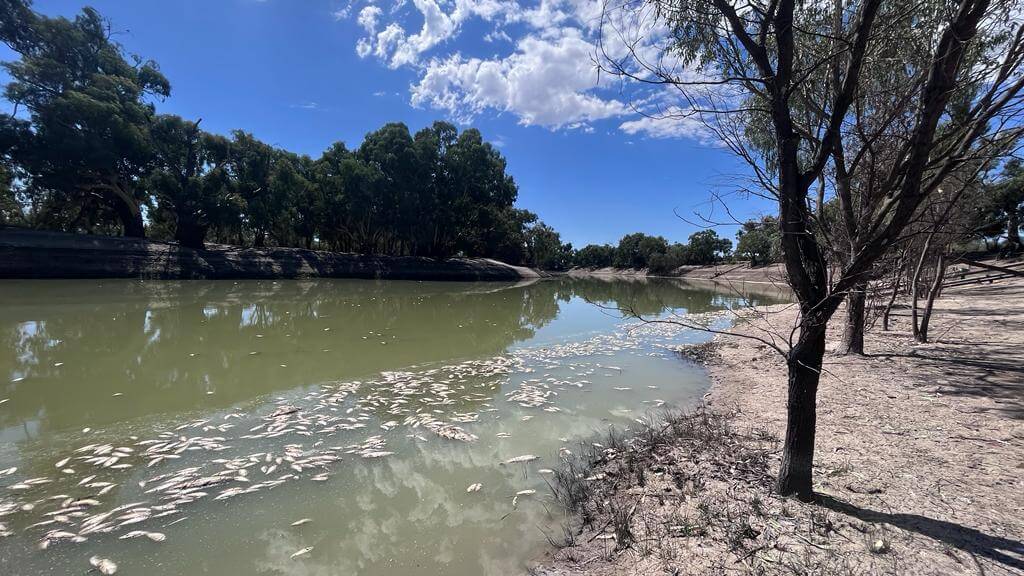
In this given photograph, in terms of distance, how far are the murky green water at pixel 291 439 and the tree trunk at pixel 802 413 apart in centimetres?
163

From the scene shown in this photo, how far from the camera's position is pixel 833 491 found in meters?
3.26

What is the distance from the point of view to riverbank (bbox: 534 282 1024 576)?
250 cm

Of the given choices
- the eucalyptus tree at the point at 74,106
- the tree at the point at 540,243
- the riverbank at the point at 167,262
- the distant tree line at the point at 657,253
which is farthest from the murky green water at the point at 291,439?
the tree at the point at 540,243

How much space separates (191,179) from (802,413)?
37.7m

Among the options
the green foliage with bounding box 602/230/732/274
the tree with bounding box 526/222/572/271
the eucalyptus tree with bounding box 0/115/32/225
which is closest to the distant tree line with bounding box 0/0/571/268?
the eucalyptus tree with bounding box 0/115/32/225

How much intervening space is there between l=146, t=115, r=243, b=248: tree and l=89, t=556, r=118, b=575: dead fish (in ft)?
112

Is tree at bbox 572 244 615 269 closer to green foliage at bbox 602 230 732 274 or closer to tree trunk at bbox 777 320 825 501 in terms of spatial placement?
green foliage at bbox 602 230 732 274

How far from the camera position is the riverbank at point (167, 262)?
2180 cm

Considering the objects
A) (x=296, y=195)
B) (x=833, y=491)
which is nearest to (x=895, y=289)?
(x=833, y=491)

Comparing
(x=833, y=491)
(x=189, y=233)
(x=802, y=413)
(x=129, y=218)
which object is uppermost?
(x=129, y=218)

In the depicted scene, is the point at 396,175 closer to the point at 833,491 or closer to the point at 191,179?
the point at 191,179

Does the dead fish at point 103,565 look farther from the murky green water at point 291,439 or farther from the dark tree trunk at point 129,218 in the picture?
the dark tree trunk at point 129,218

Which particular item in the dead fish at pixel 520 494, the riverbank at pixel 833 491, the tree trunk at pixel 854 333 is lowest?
the dead fish at pixel 520 494

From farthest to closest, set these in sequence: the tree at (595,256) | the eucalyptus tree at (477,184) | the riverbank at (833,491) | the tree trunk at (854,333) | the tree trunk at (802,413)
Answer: the tree at (595,256) → the eucalyptus tree at (477,184) → the tree trunk at (854,333) → the tree trunk at (802,413) → the riverbank at (833,491)
